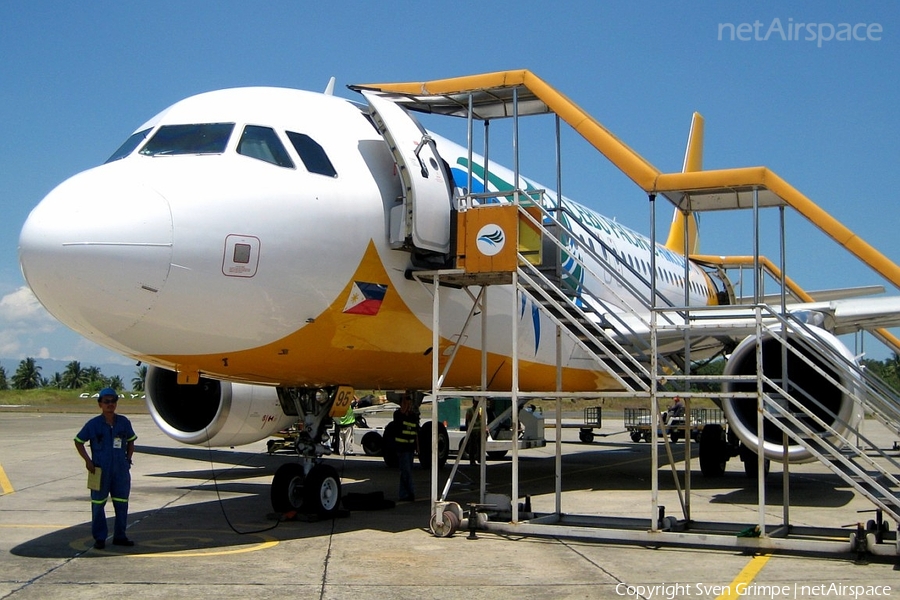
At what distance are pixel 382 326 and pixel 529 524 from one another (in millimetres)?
2326

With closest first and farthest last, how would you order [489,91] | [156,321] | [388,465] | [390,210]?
[156,321] → [390,210] → [489,91] → [388,465]

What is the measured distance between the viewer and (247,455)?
64.7ft

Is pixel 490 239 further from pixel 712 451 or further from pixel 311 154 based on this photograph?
pixel 712 451

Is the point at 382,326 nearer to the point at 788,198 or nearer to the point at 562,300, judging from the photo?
the point at 562,300

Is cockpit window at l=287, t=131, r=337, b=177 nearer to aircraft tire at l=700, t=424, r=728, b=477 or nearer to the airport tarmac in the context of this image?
the airport tarmac

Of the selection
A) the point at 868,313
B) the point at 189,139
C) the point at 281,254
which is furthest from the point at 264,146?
the point at 868,313

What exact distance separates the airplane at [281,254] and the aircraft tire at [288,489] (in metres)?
0.02

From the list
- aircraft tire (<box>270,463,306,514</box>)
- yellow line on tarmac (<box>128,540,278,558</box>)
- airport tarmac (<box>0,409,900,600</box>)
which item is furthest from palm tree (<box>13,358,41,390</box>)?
yellow line on tarmac (<box>128,540,278,558</box>)

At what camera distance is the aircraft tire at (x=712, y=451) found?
597 inches

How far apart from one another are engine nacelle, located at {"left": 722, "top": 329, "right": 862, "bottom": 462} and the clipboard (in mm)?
5710

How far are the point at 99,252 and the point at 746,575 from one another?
5.36 meters

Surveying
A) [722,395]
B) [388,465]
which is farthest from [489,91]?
[388,465]

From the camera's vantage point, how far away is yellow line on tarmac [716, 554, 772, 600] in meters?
6.10

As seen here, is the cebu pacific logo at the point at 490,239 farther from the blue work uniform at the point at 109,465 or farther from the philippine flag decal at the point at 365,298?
the blue work uniform at the point at 109,465
